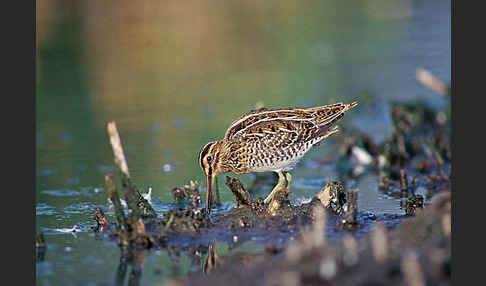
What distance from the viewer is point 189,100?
43.7ft

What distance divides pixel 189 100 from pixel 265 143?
545cm

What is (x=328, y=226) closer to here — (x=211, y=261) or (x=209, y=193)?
(x=211, y=261)

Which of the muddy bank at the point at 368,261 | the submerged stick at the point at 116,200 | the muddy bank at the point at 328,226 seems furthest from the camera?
the submerged stick at the point at 116,200

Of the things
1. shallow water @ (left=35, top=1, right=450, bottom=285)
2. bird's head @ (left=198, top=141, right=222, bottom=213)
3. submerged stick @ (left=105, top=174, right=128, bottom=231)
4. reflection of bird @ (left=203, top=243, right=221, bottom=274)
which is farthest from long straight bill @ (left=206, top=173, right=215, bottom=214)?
submerged stick @ (left=105, top=174, right=128, bottom=231)

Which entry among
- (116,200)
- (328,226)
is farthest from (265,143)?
(116,200)

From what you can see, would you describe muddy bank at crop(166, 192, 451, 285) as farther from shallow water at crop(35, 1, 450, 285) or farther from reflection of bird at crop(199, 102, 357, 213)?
reflection of bird at crop(199, 102, 357, 213)

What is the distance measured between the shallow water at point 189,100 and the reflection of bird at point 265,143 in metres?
0.46

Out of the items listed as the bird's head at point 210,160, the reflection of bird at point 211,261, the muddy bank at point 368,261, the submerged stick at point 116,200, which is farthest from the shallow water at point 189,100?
the muddy bank at point 368,261

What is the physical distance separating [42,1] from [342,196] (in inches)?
531

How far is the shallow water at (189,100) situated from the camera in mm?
7535

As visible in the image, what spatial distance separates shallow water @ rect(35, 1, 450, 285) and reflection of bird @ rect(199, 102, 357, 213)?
18.0 inches

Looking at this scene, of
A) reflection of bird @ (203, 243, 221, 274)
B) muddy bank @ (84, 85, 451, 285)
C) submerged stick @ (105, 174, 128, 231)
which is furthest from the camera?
submerged stick @ (105, 174, 128, 231)

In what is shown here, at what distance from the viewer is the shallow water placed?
7.54 meters

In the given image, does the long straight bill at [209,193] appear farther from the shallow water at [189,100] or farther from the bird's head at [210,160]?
the shallow water at [189,100]
